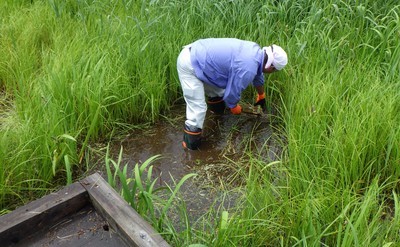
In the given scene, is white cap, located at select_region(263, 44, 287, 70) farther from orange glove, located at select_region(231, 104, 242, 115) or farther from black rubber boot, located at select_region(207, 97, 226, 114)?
black rubber boot, located at select_region(207, 97, 226, 114)

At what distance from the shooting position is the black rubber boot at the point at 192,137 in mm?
3164

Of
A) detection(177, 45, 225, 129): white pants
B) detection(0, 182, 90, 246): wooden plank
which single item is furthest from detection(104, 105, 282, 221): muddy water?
detection(0, 182, 90, 246): wooden plank

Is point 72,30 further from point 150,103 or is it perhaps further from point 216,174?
point 216,174

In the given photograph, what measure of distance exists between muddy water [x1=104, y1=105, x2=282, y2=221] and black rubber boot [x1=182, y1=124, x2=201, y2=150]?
5 centimetres

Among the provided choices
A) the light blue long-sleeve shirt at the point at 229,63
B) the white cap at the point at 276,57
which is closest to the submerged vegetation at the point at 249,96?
the white cap at the point at 276,57

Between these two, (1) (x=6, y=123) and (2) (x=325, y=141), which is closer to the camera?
(2) (x=325, y=141)

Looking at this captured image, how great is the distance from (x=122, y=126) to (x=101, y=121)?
0.23m

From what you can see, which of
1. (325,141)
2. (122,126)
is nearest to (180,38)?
(122,126)

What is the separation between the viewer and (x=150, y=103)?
136 inches

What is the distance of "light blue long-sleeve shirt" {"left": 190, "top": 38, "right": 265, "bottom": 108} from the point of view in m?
2.97

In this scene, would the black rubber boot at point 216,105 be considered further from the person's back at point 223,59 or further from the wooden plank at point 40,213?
the wooden plank at point 40,213

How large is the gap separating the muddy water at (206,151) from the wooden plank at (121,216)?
0.62m

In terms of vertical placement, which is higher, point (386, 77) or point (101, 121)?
point (386, 77)

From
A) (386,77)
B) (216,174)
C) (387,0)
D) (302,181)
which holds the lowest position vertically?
(216,174)
